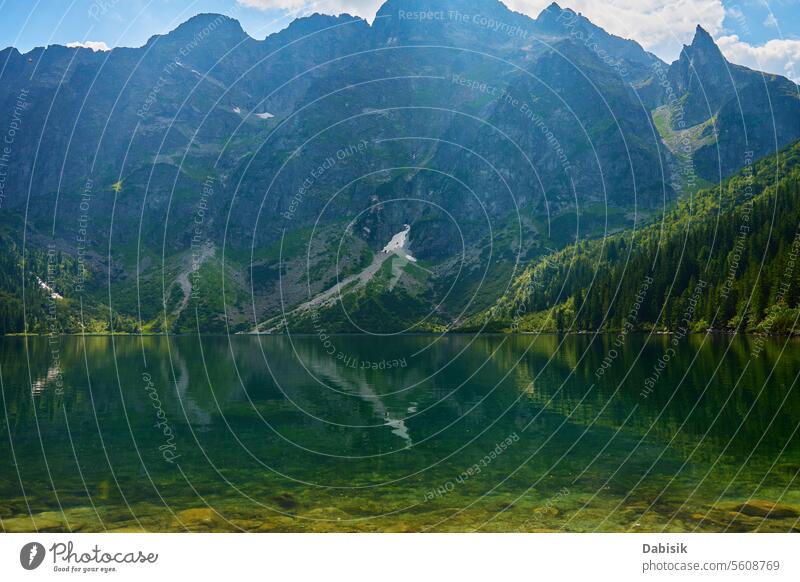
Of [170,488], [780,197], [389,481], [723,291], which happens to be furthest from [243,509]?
[780,197]

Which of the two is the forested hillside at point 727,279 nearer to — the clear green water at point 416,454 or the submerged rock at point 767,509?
the clear green water at point 416,454

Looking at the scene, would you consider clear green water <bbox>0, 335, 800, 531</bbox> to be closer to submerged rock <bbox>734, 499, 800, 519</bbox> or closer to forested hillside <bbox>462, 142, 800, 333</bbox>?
submerged rock <bbox>734, 499, 800, 519</bbox>

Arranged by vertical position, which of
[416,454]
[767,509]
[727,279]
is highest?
[727,279]

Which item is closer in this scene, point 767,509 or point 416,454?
point 767,509

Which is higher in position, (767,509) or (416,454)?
(767,509)

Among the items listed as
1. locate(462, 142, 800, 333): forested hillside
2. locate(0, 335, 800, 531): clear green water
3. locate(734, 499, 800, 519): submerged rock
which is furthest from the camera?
locate(462, 142, 800, 333): forested hillside

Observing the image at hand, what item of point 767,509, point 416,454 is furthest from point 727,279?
point 767,509

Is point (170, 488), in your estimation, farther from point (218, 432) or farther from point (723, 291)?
point (723, 291)

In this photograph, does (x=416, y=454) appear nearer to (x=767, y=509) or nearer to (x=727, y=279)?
(x=767, y=509)

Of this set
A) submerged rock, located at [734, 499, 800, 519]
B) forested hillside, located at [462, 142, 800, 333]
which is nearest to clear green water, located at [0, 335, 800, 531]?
submerged rock, located at [734, 499, 800, 519]
